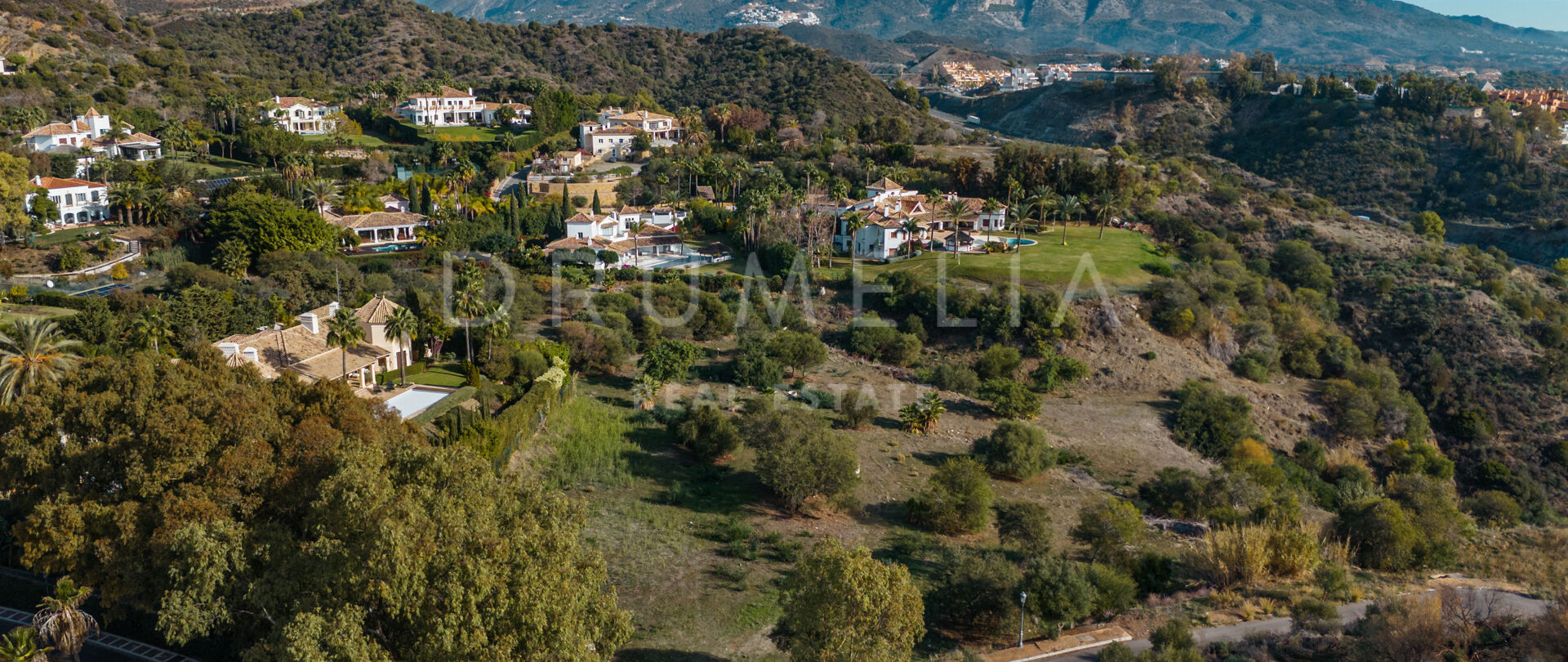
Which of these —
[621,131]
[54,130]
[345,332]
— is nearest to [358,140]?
[54,130]

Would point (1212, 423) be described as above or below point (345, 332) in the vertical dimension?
below

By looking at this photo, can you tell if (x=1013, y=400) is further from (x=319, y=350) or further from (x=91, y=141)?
(x=91, y=141)

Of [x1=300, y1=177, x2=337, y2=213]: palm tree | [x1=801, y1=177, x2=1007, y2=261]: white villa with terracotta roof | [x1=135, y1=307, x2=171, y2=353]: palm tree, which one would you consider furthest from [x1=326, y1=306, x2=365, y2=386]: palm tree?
[x1=801, y1=177, x2=1007, y2=261]: white villa with terracotta roof

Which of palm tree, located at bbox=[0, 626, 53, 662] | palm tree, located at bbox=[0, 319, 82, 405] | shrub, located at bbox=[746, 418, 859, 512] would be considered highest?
palm tree, located at bbox=[0, 319, 82, 405]

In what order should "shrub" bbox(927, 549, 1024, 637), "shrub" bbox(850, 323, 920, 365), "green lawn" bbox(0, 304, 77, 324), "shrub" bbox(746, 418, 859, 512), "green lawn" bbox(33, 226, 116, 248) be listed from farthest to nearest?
"green lawn" bbox(33, 226, 116, 248)
"shrub" bbox(850, 323, 920, 365)
"green lawn" bbox(0, 304, 77, 324)
"shrub" bbox(746, 418, 859, 512)
"shrub" bbox(927, 549, 1024, 637)

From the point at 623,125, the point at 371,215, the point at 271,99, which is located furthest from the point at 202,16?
the point at 371,215

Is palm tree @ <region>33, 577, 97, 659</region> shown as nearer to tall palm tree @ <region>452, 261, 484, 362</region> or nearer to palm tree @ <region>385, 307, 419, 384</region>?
palm tree @ <region>385, 307, 419, 384</region>

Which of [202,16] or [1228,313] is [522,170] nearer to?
[1228,313]
